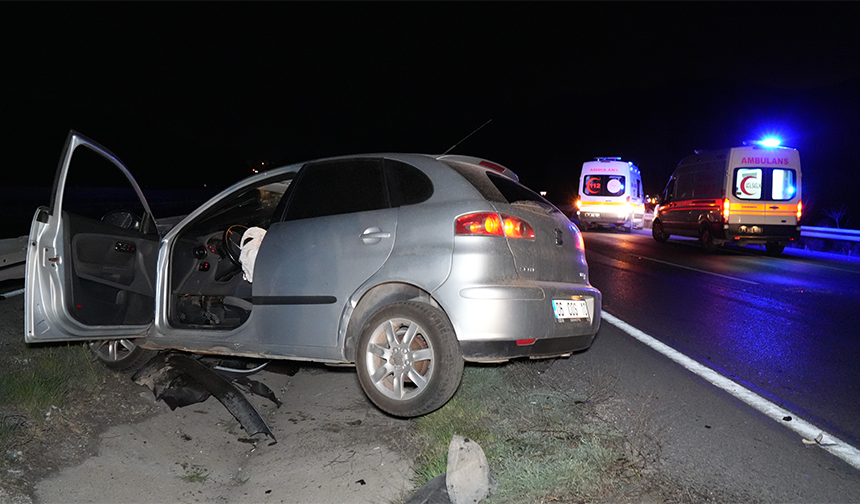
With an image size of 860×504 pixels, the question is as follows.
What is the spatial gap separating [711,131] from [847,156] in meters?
58.4

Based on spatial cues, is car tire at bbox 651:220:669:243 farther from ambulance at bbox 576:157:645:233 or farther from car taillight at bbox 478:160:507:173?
car taillight at bbox 478:160:507:173

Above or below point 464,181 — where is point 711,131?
above

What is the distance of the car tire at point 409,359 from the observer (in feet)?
12.4

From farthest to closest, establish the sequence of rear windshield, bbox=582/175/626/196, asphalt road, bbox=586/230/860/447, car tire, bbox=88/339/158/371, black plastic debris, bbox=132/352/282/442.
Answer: rear windshield, bbox=582/175/626/196, car tire, bbox=88/339/158/371, asphalt road, bbox=586/230/860/447, black plastic debris, bbox=132/352/282/442

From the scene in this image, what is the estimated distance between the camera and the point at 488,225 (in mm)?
3891

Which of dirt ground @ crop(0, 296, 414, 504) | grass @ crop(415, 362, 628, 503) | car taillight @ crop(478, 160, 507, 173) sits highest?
car taillight @ crop(478, 160, 507, 173)

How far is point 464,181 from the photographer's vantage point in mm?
4055

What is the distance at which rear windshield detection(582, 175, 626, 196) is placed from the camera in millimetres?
23703

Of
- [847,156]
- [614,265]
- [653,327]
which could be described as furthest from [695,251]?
[847,156]

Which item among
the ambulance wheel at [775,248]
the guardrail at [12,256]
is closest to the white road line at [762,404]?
the guardrail at [12,256]

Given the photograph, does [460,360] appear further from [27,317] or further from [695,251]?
[695,251]

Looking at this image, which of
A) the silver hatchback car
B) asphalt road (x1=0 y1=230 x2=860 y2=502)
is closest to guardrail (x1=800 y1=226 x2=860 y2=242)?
asphalt road (x1=0 y1=230 x2=860 y2=502)

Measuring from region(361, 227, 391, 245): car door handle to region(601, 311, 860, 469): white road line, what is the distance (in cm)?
273

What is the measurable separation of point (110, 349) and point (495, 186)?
3382mm
